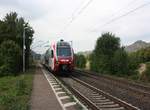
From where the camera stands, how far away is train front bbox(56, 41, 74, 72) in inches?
1566

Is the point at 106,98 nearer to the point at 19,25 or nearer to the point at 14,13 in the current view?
the point at 19,25

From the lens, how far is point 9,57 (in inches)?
1960

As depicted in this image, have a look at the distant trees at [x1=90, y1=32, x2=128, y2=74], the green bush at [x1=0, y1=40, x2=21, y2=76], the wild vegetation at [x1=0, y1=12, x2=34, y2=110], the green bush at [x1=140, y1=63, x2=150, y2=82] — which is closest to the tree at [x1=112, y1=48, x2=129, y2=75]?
the distant trees at [x1=90, y1=32, x2=128, y2=74]

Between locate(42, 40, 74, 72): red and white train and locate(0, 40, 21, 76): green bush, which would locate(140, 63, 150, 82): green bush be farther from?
locate(0, 40, 21, 76): green bush

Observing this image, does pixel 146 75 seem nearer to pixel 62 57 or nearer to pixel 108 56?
pixel 62 57

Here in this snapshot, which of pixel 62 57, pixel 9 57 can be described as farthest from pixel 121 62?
pixel 9 57

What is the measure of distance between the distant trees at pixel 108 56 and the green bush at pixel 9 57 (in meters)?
10.8

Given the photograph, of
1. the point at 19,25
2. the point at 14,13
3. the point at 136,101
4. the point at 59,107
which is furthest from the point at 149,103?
the point at 14,13

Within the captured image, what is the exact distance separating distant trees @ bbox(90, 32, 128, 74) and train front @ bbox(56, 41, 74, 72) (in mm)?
6953

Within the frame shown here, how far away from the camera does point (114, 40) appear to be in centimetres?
5325

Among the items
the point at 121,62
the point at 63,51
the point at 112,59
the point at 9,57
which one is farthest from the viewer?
the point at 9,57

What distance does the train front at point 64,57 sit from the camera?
39781 millimetres

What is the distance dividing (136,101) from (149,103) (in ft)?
3.29

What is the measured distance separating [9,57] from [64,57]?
12.3m
